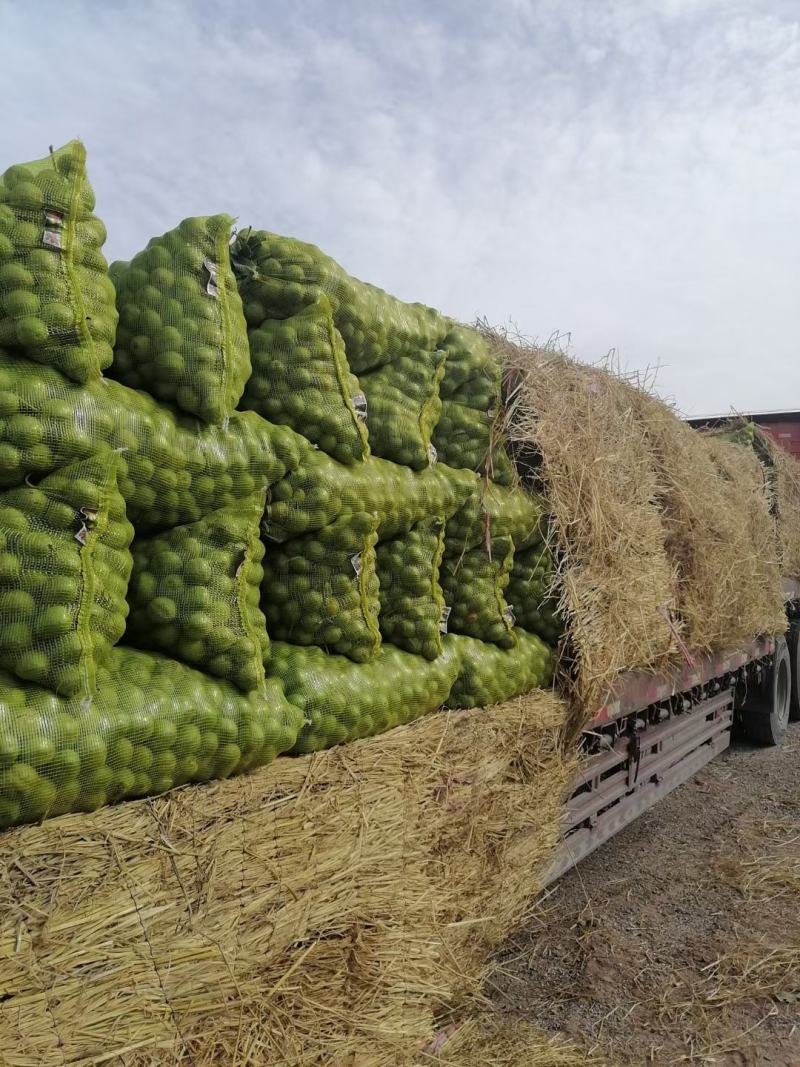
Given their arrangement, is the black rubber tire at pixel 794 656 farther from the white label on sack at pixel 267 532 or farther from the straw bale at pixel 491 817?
the white label on sack at pixel 267 532

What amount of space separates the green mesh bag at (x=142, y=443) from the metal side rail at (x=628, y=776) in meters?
2.27

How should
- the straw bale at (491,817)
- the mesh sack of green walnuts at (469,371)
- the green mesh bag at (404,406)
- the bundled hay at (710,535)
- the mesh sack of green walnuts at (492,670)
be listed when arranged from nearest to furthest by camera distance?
the straw bale at (491,817), the green mesh bag at (404,406), the mesh sack of green walnuts at (492,670), the mesh sack of green walnuts at (469,371), the bundled hay at (710,535)

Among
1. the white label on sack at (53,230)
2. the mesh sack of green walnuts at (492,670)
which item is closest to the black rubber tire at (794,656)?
the mesh sack of green walnuts at (492,670)

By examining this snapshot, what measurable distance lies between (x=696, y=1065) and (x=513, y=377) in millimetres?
2754

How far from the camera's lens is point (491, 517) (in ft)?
10.6

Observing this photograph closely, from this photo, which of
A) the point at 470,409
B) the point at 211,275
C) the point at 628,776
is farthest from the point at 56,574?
the point at 628,776

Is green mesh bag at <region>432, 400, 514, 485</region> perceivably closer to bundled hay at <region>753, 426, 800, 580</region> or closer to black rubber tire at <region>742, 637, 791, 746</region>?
bundled hay at <region>753, 426, 800, 580</region>

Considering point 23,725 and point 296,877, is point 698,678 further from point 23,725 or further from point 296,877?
point 23,725

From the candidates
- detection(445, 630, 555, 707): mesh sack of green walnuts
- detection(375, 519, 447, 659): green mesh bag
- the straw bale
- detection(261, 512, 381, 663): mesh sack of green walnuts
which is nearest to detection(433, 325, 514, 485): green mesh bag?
detection(375, 519, 447, 659): green mesh bag

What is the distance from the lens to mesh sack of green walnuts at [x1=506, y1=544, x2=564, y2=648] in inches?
139

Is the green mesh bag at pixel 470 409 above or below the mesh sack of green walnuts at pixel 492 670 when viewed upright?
above

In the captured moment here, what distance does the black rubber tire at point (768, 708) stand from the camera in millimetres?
7762

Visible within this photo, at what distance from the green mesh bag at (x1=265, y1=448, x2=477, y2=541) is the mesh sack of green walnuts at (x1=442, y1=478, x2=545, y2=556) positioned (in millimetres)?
165

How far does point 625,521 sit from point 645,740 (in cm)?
146
